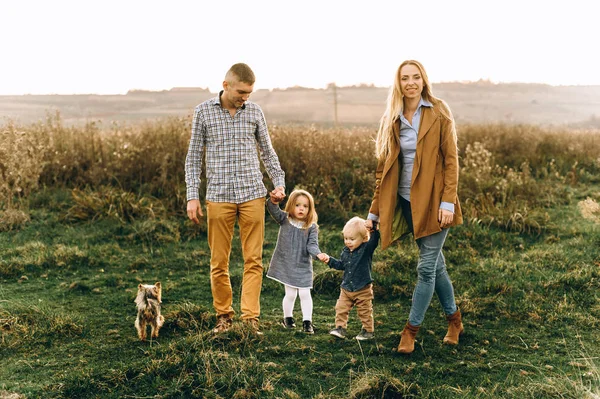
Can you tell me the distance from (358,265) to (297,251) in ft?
1.79

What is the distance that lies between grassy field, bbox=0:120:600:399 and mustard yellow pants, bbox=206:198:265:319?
269 millimetres

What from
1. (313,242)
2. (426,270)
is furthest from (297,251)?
(426,270)

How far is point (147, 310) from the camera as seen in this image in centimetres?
460

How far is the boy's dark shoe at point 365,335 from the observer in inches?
185

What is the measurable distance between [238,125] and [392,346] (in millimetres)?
2115

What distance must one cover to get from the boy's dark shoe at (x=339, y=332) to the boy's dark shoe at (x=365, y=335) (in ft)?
0.36

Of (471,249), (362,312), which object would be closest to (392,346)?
(362,312)

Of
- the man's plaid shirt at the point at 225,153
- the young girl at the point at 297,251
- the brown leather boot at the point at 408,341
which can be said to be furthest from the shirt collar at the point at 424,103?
the brown leather boot at the point at 408,341

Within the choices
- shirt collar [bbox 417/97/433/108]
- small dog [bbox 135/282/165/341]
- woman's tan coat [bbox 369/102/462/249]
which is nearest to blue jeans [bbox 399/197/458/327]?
woman's tan coat [bbox 369/102/462/249]

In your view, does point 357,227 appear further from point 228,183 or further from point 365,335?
point 228,183

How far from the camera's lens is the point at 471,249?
23.4 ft

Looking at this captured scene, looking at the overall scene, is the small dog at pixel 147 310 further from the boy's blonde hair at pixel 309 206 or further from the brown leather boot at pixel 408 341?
the brown leather boot at pixel 408 341

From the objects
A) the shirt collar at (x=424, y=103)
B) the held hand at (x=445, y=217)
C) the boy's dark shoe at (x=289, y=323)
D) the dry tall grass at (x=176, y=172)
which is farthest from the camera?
the dry tall grass at (x=176, y=172)

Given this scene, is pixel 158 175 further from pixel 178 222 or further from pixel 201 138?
pixel 201 138
